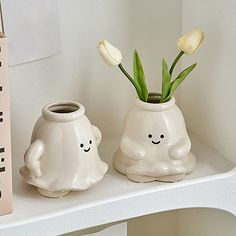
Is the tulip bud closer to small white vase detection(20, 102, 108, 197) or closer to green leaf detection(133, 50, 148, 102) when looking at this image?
green leaf detection(133, 50, 148, 102)

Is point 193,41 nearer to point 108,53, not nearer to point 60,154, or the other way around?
point 108,53

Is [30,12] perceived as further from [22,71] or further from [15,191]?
[15,191]

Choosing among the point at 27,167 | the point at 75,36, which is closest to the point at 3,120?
the point at 27,167

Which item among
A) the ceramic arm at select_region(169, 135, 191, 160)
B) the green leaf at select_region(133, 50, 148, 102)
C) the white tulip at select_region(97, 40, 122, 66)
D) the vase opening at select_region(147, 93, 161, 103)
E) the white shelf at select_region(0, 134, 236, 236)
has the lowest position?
the white shelf at select_region(0, 134, 236, 236)

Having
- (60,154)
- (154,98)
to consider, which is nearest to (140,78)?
(154,98)

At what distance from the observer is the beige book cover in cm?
68

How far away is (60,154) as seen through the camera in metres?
0.75

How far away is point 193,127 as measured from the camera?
0.94 metres

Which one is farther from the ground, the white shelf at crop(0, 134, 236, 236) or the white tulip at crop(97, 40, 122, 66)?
the white tulip at crop(97, 40, 122, 66)

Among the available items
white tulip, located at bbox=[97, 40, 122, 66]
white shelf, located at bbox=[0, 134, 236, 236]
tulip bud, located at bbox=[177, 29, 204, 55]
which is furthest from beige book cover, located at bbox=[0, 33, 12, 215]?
tulip bud, located at bbox=[177, 29, 204, 55]

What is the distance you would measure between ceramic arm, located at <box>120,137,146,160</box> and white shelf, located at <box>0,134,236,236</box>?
0.04 meters

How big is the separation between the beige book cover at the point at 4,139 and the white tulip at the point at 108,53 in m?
0.15

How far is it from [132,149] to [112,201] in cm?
8

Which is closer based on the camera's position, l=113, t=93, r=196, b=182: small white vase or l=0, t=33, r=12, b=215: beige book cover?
l=0, t=33, r=12, b=215: beige book cover
